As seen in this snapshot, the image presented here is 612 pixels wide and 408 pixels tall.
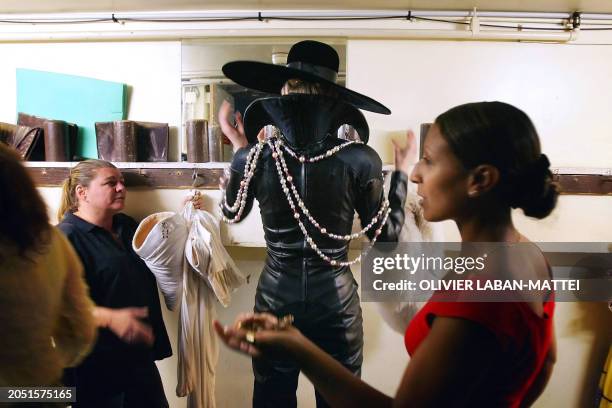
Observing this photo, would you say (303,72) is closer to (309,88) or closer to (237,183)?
(309,88)

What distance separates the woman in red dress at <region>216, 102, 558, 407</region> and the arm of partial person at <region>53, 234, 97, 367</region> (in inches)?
17.6

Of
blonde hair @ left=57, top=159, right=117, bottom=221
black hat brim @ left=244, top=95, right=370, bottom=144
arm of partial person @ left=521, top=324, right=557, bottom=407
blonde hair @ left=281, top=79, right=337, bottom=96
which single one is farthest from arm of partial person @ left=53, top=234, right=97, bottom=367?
arm of partial person @ left=521, top=324, right=557, bottom=407

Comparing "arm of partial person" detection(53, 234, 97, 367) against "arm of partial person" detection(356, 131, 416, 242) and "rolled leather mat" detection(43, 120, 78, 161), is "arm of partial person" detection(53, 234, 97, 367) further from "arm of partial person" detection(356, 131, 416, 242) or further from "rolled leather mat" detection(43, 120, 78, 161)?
"arm of partial person" detection(356, 131, 416, 242)

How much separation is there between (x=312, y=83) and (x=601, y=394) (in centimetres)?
98

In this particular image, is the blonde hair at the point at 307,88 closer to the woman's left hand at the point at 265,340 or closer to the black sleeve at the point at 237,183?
the black sleeve at the point at 237,183

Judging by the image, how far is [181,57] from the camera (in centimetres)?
93

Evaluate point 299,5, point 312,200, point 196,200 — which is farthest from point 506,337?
point 299,5

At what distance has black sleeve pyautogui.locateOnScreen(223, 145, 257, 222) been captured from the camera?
0.87 m

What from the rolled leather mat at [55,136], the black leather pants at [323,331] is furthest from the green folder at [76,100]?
the black leather pants at [323,331]

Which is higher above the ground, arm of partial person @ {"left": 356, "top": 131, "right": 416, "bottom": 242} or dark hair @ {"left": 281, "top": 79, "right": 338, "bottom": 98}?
dark hair @ {"left": 281, "top": 79, "right": 338, "bottom": 98}

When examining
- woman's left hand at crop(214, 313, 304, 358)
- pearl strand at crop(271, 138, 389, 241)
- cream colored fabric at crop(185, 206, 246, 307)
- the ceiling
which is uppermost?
the ceiling

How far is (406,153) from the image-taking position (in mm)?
771

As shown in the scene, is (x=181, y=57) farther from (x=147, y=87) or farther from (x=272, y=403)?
(x=272, y=403)

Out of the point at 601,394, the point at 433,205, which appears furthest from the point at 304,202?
the point at 601,394
